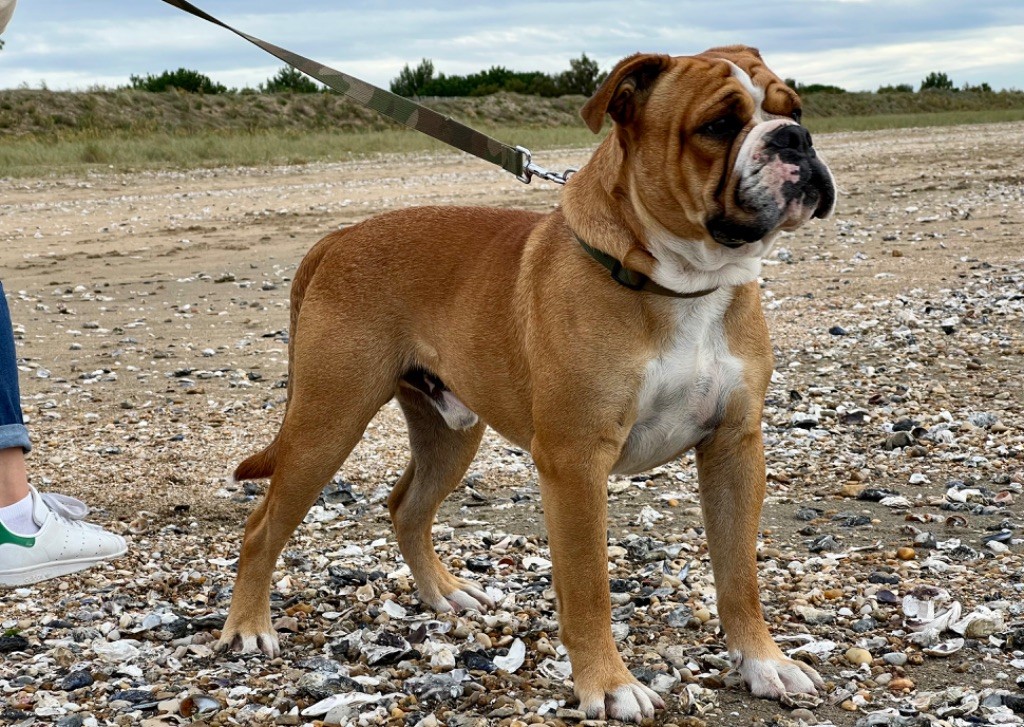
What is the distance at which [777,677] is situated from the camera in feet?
13.7

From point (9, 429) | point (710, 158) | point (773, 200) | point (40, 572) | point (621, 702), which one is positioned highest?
point (710, 158)

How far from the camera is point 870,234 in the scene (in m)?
15.0

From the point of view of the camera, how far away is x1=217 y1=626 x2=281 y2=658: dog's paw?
4680 mm

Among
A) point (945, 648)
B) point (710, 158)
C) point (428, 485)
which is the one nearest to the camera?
point (710, 158)

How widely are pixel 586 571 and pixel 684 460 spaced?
300cm

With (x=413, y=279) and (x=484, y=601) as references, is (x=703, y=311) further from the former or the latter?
(x=484, y=601)

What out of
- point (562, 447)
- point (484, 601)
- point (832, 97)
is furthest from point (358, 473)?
point (832, 97)

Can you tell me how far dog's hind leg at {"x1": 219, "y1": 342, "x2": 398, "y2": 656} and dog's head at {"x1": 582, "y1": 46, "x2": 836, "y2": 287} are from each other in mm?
1297

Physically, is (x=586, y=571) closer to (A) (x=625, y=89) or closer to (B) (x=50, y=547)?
(A) (x=625, y=89)

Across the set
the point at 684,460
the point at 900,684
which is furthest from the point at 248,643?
the point at 684,460

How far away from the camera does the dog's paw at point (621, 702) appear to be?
12.9 feet

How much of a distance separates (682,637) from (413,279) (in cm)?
174

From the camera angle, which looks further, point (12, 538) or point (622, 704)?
point (12, 538)

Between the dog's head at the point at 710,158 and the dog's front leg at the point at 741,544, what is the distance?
0.59m
